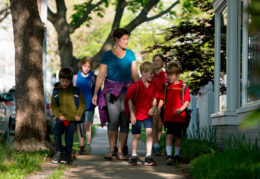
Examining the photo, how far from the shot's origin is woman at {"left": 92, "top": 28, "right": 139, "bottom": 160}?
291 inches

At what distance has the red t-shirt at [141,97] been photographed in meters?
6.95

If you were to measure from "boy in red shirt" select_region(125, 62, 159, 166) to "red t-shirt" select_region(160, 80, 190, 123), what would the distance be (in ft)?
0.95

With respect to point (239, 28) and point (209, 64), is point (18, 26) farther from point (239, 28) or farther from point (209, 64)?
point (209, 64)

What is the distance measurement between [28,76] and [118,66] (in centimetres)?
172

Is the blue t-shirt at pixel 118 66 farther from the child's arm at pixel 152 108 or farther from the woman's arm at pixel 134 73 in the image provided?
the child's arm at pixel 152 108

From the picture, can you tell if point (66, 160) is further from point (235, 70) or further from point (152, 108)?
point (235, 70)

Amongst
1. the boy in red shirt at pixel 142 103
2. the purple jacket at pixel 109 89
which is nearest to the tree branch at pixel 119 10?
the purple jacket at pixel 109 89

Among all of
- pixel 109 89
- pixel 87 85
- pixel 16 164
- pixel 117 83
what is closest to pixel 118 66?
pixel 117 83

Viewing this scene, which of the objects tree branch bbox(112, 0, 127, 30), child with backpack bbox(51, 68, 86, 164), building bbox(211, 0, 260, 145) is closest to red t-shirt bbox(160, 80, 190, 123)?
building bbox(211, 0, 260, 145)

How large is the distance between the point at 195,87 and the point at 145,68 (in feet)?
15.2

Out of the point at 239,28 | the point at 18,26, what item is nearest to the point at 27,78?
the point at 18,26

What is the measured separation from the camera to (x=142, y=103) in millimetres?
7012

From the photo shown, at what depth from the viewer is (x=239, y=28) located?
773 cm

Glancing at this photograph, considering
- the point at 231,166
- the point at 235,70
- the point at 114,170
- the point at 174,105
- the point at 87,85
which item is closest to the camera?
the point at 231,166
